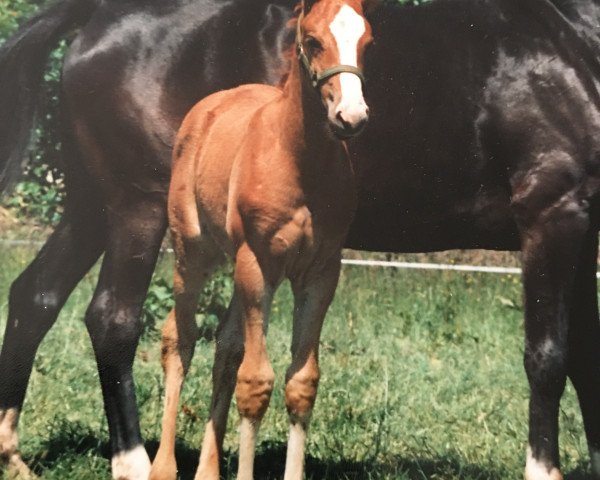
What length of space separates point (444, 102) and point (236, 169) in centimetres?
151

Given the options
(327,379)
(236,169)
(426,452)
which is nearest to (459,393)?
(327,379)

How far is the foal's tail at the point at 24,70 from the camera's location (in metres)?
5.93

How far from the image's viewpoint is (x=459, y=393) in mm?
6707

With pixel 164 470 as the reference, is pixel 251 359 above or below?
above

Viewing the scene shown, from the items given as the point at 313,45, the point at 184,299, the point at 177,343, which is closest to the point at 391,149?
the point at 184,299

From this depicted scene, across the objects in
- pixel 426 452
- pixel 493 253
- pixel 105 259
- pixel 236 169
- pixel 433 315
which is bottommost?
pixel 493 253

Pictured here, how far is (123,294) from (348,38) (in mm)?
2103

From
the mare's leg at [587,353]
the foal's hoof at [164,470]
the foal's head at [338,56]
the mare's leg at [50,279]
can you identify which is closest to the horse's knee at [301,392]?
the foal's hoof at [164,470]

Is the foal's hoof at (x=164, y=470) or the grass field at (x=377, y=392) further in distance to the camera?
the grass field at (x=377, y=392)

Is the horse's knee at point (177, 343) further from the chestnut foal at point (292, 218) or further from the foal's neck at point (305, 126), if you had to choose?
the foal's neck at point (305, 126)

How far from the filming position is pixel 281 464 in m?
5.38

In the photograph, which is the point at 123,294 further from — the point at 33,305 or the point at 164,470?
the point at 164,470

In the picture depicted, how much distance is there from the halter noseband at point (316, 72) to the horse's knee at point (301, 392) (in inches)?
38.0

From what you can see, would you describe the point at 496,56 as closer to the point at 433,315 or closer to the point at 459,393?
the point at 459,393
